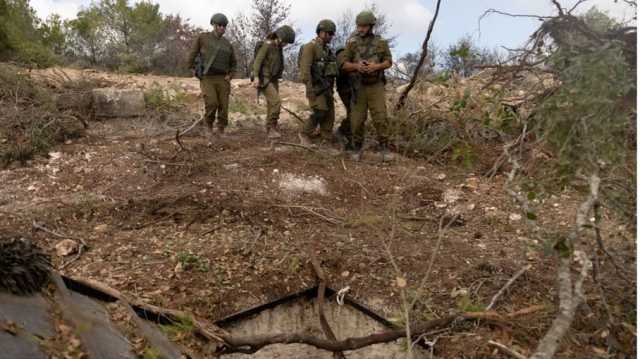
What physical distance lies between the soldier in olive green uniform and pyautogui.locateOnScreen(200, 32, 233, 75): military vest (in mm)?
1203

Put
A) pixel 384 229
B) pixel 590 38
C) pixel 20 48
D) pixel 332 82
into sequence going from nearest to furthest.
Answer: pixel 590 38 → pixel 384 229 → pixel 332 82 → pixel 20 48

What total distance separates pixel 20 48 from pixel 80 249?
24.7ft

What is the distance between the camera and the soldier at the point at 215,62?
593 centimetres

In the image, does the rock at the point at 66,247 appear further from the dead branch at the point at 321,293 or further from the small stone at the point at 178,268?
the dead branch at the point at 321,293

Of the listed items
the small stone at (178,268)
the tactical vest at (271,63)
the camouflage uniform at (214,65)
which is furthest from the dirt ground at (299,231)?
the tactical vest at (271,63)

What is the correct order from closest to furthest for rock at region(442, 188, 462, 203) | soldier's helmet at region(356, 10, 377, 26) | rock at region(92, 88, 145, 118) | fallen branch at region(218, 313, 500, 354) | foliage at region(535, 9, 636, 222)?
foliage at region(535, 9, 636, 222)
fallen branch at region(218, 313, 500, 354)
rock at region(442, 188, 462, 203)
soldier's helmet at region(356, 10, 377, 26)
rock at region(92, 88, 145, 118)

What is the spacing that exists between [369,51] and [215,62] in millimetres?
1636

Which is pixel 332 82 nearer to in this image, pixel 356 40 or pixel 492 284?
pixel 356 40

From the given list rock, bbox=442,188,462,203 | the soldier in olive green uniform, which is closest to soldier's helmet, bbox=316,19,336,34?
the soldier in olive green uniform

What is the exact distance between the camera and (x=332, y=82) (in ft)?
18.8

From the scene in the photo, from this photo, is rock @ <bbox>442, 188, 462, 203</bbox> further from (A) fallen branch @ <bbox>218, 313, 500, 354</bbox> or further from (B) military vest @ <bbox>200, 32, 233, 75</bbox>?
(B) military vest @ <bbox>200, 32, 233, 75</bbox>

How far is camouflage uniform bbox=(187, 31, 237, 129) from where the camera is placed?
5930 millimetres

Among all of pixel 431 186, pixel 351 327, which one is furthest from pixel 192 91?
pixel 351 327

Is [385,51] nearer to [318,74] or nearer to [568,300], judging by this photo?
[318,74]
